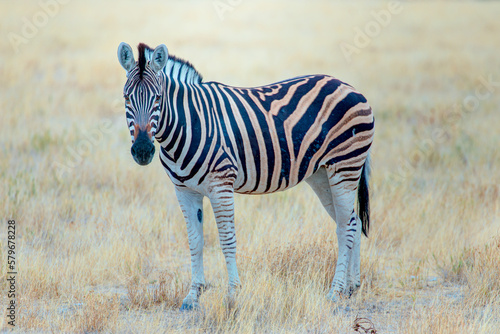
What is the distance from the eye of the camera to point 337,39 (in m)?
21.9

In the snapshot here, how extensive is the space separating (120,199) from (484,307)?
5.05 m

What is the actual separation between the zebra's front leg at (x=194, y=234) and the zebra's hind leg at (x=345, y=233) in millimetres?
1362

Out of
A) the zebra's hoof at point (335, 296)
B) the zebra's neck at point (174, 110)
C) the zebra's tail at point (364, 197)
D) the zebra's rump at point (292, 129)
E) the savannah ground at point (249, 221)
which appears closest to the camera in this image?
the zebra's neck at point (174, 110)

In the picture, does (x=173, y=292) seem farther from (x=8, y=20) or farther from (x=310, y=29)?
(x=310, y=29)

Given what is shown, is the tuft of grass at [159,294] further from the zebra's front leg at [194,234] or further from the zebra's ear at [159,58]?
the zebra's ear at [159,58]

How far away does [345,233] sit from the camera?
216 inches

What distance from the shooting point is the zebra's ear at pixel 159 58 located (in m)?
4.36

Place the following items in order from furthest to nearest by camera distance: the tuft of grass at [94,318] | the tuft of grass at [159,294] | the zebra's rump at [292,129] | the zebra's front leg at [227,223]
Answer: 1. the tuft of grass at [159,294]
2. the zebra's rump at [292,129]
3. the zebra's front leg at [227,223]
4. the tuft of grass at [94,318]

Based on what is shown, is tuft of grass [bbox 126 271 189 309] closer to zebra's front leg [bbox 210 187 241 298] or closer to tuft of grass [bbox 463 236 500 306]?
zebra's front leg [bbox 210 187 241 298]

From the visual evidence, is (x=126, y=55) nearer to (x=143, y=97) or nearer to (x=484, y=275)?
(x=143, y=97)

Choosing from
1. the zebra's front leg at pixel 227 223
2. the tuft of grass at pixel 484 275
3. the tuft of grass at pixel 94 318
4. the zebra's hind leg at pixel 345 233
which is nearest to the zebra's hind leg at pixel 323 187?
the zebra's hind leg at pixel 345 233

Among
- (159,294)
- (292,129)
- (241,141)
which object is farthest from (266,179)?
(159,294)

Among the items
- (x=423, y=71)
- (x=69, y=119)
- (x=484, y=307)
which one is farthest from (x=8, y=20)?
(x=484, y=307)

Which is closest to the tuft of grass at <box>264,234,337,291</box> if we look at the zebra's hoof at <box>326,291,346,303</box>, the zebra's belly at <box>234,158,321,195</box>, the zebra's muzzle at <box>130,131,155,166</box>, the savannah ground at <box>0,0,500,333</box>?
the savannah ground at <box>0,0,500,333</box>
